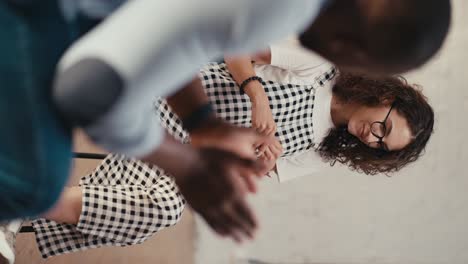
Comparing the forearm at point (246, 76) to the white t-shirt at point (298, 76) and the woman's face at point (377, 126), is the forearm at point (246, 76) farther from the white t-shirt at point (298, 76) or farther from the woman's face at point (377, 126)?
the woman's face at point (377, 126)

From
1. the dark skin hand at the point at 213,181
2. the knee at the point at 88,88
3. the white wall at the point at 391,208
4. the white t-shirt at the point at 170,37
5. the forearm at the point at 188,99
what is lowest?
the white wall at the point at 391,208

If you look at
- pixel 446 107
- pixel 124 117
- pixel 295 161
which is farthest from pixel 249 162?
pixel 446 107

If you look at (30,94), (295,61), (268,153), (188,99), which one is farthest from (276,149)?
(30,94)

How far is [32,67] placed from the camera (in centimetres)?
50

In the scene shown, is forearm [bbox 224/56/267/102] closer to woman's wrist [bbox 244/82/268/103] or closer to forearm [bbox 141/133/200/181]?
woman's wrist [bbox 244/82/268/103]

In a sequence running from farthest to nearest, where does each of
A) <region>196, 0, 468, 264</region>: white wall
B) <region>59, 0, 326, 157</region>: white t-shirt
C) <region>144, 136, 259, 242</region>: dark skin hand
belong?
<region>196, 0, 468, 264</region>: white wall < <region>144, 136, 259, 242</region>: dark skin hand < <region>59, 0, 326, 157</region>: white t-shirt

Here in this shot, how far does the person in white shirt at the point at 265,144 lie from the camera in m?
1.24

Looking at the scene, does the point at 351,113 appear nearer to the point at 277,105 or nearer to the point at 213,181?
the point at 277,105

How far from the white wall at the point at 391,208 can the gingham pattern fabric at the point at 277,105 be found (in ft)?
2.03

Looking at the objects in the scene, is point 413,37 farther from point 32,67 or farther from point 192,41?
point 32,67

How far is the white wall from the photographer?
6.39ft

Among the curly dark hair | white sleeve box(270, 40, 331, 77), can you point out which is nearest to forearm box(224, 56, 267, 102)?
white sleeve box(270, 40, 331, 77)

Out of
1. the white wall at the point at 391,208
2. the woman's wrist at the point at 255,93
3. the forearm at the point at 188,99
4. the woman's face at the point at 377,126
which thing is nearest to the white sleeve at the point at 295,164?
the woman's face at the point at 377,126

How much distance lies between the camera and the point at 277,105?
1412 mm
